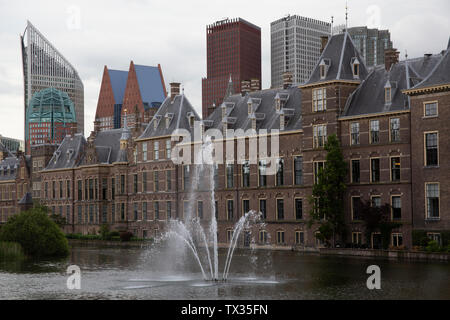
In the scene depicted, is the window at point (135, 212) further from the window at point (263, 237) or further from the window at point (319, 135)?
the window at point (319, 135)

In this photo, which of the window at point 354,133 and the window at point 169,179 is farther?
the window at point 169,179

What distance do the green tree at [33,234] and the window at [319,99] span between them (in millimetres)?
26883

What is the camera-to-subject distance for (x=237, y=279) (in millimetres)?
42656

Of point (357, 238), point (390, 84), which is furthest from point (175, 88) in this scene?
point (357, 238)

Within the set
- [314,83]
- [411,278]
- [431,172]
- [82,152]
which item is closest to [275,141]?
[314,83]

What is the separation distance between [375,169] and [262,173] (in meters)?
14.9

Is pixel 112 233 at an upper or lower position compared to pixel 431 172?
lower

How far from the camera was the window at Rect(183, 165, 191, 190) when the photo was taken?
8838cm

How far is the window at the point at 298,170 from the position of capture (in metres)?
73.9

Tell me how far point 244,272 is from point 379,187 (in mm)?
23139

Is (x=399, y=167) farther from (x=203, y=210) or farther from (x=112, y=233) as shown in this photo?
(x=112, y=233)

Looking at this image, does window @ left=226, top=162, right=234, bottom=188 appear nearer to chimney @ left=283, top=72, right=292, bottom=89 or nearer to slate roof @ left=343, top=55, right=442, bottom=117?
chimney @ left=283, top=72, right=292, bottom=89

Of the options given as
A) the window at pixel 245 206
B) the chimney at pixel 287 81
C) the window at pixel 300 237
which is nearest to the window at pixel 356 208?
the window at pixel 300 237

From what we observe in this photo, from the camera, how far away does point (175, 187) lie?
296 ft
